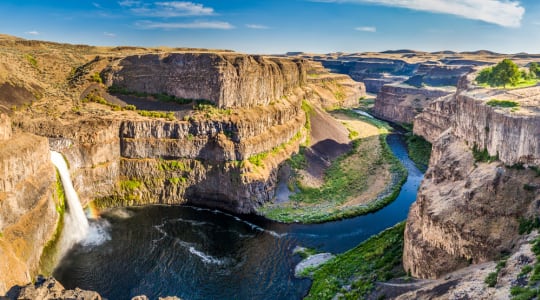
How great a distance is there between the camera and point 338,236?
2002 inches

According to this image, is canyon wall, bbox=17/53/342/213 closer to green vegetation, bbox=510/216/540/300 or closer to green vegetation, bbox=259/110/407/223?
green vegetation, bbox=259/110/407/223

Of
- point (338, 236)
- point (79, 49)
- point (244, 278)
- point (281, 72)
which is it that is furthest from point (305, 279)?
point (79, 49)

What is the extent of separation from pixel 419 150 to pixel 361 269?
6137 cm

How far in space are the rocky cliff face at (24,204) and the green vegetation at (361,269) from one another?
26.3 meters

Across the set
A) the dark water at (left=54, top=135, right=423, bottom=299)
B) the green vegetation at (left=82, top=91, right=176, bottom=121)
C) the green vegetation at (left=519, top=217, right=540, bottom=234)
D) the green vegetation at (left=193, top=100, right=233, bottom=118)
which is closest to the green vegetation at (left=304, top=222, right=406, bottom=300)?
the dark water at (left=54, top=135, right=423, bottom=299)

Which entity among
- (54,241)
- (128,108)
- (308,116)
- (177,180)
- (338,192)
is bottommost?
(54,241)

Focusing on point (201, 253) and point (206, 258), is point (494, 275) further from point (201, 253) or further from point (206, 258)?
point (201, 253)

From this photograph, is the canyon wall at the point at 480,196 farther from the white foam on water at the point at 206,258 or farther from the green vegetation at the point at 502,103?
the white foam on water at the point at 206,258

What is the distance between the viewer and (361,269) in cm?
3716

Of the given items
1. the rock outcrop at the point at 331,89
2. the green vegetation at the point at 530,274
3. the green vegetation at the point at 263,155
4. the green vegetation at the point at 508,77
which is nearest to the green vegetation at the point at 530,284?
the green vegetation at the point at 530,274

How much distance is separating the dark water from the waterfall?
8.34 feet

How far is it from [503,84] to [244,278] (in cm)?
4095

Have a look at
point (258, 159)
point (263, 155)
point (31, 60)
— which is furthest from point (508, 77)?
point (31, 60)

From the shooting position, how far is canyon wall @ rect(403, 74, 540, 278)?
84.8ft
